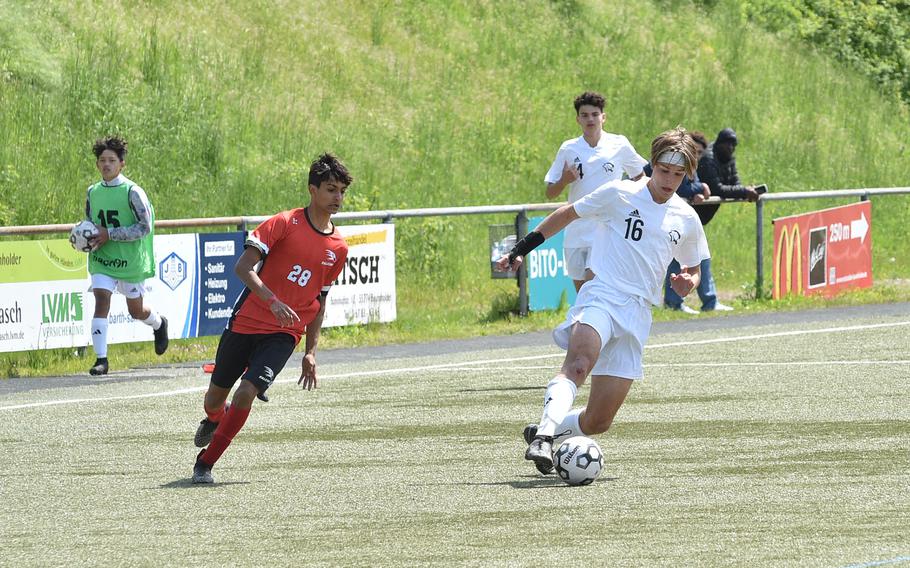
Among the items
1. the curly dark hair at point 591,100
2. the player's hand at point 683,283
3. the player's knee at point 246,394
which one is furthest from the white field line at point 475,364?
the player's hand at point 683,283

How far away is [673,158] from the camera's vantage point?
8.49 metres

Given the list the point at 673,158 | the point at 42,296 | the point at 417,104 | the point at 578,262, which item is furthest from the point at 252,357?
the point at 417,104

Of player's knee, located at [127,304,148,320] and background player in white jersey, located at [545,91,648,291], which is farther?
player's knee, located at [127,304,148,320]

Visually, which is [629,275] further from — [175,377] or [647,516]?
[175,377]

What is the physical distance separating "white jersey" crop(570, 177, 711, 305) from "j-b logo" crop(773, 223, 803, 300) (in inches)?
474

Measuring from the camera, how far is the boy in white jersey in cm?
843

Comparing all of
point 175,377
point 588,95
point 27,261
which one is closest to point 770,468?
point 588,95

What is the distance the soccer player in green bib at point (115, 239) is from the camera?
14203mm

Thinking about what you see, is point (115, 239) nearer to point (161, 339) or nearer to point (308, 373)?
point (161, 339)

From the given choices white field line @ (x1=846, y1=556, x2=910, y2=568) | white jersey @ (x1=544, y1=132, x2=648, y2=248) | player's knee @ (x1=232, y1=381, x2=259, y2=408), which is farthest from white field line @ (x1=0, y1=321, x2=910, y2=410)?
white field line @ (x1=846, y1=556, x2=910, y2=568)

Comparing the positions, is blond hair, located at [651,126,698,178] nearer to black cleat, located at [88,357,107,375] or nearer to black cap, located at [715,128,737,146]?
black cleat, located at [88,357,107,375]

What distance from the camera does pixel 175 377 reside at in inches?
584

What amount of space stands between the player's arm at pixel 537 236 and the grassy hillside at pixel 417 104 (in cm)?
1071

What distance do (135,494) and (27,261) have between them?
709cm
